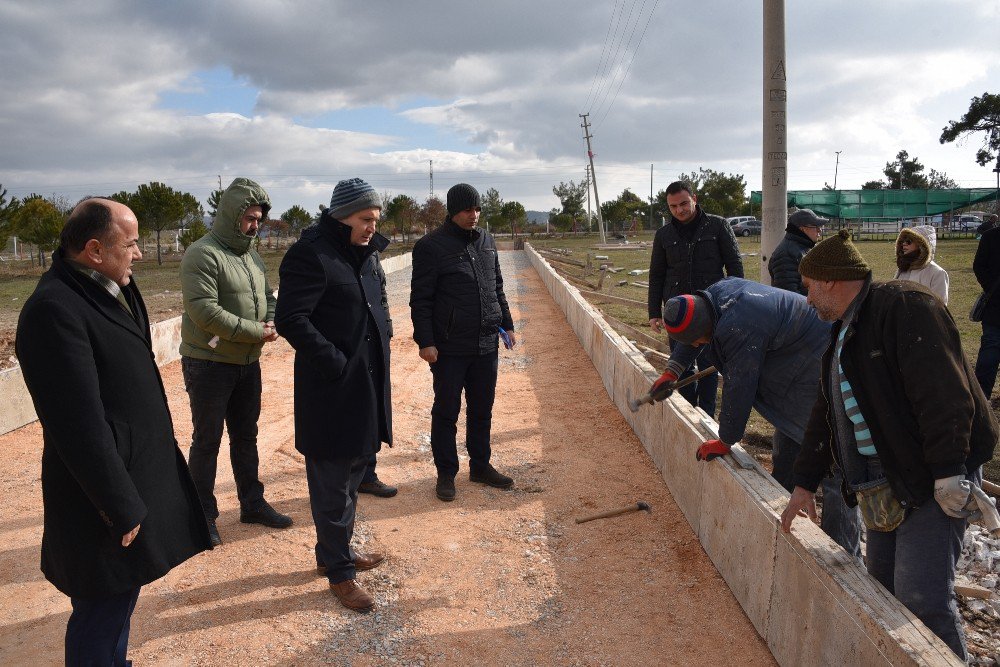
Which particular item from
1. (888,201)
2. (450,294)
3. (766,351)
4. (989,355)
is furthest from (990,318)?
(888,201)

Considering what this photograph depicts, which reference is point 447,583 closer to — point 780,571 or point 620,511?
point 620,511

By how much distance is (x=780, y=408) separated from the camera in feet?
11.7

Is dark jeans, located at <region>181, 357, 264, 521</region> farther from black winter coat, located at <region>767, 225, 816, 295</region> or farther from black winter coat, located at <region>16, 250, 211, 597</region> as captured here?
black winter coat, located at <region>767, 225, 816, 295</region>

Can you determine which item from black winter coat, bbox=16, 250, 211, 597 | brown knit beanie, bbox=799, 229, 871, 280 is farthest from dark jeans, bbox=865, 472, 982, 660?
black winter coat, bbox=16, 250, 211, 597

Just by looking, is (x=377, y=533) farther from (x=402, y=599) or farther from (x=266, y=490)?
(x=266, y=490)

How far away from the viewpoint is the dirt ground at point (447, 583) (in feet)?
10.5

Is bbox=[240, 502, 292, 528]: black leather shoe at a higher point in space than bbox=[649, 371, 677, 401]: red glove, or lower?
lower

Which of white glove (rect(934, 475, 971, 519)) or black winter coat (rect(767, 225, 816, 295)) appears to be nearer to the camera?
white glove (rect(934, 475, 971, 519))

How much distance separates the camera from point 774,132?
22.2ft

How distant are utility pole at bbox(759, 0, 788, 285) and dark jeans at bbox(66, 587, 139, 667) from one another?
598 cm

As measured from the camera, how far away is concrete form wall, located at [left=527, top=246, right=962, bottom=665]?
227cm

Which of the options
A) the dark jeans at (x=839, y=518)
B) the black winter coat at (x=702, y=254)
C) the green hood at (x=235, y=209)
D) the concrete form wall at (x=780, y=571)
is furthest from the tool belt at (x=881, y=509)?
the green hood at (x=235, y=209)

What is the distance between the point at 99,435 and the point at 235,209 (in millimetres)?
2265

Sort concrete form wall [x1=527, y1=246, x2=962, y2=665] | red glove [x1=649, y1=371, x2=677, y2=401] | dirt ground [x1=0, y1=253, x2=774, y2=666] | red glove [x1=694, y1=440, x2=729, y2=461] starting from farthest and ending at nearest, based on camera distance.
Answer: red glove [x1=649, y1=371, x2=677, y2=401]
red glove [x1=694, y1=440, x2=729, y2=461]
dirt ground [x1=0, y1=253, x2=774, y2=666]
concrete form wall [x1=527, y1=246, x2=962, y2=665]
